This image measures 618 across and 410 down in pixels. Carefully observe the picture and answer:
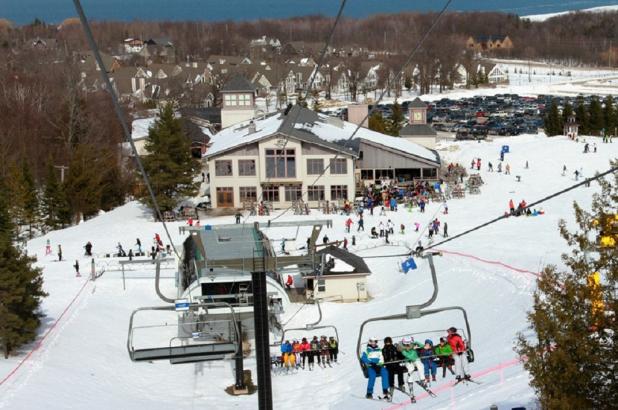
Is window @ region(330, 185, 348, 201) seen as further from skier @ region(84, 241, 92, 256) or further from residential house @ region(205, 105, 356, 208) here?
skier @ region(84, 241, 92, 256)

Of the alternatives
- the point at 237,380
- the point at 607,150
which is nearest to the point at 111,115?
the point at 607,150

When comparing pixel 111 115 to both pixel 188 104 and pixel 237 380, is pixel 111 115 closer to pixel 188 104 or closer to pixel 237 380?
pixel 188 104

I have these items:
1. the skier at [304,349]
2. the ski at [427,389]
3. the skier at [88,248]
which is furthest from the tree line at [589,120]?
the ski at [427,389]

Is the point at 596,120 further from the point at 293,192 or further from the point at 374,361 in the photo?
the point at 374,361

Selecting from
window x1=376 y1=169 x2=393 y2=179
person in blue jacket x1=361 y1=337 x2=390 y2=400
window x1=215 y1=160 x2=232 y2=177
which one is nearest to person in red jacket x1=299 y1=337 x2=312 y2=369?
person in blue jacket x1=361 y1=337 x2=390 y2=400

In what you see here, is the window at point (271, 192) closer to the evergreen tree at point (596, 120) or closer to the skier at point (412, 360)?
the skier at point (412, 360)
